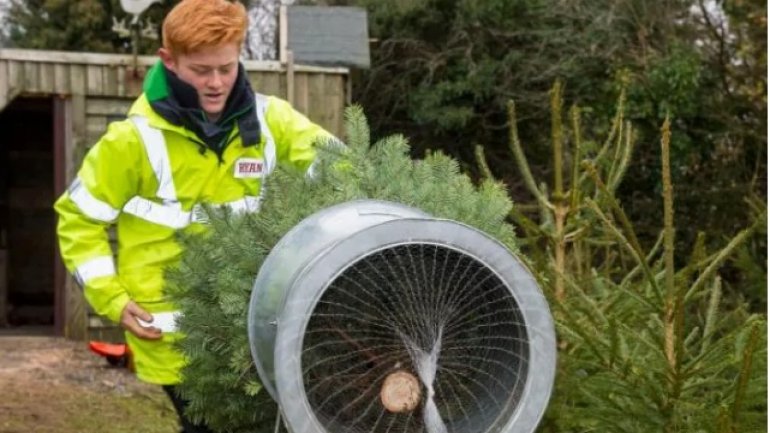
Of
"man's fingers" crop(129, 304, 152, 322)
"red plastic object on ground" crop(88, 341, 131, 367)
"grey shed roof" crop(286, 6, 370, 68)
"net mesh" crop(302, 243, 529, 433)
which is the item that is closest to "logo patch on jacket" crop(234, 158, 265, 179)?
"man's fingers" crop(129, 304, 152, 322)

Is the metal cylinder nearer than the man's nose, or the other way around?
the metal cylinder

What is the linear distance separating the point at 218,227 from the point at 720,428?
129cm

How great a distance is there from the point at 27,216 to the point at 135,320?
1207 cm

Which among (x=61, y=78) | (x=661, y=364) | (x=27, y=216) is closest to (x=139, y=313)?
(x=661, y=364)

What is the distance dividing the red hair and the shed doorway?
1141 centimetres

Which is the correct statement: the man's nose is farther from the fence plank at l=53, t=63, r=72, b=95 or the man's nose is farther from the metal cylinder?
the fence plank at l=53, t=63, r=72, b=95

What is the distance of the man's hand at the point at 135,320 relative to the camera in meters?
3.24

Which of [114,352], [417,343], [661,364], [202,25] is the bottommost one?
[114,352]

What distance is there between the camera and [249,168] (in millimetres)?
3451

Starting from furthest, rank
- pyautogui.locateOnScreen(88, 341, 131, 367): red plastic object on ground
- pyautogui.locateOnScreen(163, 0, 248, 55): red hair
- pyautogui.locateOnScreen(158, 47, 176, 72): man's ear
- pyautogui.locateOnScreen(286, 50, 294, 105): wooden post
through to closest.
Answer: pyautogui.locateOnScreen(286, 50, 294, 105): wooden post
pyautogui.locateOnScreen(88, 341, 131, 367): red plastic object on ground
pyautogui.locateOnScreen(158, 47, 176, 72): man's ear
pyautogui.locateOnScreen(163, 0, 248, 55): red hair

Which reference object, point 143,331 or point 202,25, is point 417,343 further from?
point 202,25

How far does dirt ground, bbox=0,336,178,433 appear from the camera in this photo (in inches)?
277

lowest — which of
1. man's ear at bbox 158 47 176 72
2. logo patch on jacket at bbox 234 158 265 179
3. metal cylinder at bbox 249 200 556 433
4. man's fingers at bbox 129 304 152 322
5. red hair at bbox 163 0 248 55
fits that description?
man's fingers at bbox 129 304 152 322

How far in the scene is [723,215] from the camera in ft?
58.7
